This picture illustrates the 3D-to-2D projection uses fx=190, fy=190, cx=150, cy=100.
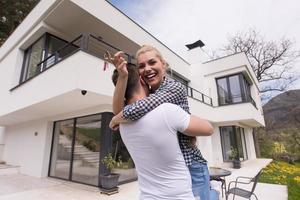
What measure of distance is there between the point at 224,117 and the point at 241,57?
345cm

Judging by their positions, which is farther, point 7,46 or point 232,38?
point 232,38

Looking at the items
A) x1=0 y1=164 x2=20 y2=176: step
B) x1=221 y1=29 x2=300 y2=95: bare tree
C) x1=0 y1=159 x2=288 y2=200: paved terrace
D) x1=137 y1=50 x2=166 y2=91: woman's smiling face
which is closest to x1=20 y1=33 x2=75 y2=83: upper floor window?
x1=0 y1=159 x2=288 y2=200: paved terrace

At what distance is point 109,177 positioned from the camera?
4918 millimetres

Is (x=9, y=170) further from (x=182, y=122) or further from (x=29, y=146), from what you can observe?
(x=182, y=122)

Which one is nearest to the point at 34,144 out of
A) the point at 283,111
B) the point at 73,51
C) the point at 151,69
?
the point at 73,51

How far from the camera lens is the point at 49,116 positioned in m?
7.30

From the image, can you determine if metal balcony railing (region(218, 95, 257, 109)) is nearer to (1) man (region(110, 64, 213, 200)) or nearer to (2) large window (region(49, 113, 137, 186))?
(2) large window (region(49, 113, 137, 186))

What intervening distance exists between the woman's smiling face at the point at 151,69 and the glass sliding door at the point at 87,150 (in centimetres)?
509

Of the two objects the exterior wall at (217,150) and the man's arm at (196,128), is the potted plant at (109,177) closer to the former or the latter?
the man's arm at (196,128)

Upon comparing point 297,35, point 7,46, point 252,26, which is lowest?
point 7,46

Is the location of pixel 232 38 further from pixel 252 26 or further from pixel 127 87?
pixel 127 87

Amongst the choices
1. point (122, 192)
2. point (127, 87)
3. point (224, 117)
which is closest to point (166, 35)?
point (224, 117)

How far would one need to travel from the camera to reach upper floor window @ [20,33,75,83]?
5893 millimetres

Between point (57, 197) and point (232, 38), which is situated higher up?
point (232, 38)
